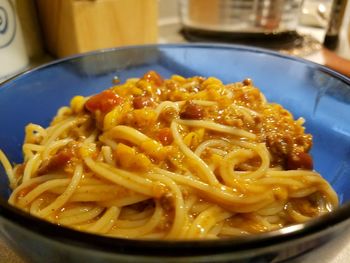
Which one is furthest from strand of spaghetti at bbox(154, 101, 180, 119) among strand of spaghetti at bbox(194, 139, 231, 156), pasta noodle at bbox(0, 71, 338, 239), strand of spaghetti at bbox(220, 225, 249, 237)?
strand of spaghetti at bbox(220, 225, 249, 237)

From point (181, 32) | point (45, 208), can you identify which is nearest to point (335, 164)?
point (45, 208)

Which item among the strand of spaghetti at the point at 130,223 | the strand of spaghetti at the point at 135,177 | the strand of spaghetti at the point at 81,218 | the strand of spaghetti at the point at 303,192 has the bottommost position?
the strand of spaghetti at the point at 130,223

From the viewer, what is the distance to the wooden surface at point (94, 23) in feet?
5.90

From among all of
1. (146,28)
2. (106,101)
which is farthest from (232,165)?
(146,28)

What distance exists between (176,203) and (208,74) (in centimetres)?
75

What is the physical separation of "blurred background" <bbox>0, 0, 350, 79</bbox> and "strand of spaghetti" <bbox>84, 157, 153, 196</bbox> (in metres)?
1.04

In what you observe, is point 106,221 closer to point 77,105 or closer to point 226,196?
point 226,196

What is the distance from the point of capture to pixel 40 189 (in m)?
0.95

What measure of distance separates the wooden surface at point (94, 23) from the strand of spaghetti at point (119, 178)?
1.05 meters

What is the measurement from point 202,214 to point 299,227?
0.31 m

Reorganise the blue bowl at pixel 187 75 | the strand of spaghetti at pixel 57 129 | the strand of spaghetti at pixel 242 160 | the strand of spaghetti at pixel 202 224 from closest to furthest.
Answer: the blue bowl at pixel 187 75, the strand of spaghetti at pixel 202 224, the strand of spaghetti at pixel 242 160, the strand of spaghetti at pixel 57 129

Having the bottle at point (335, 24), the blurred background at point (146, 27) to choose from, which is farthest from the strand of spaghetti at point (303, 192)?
the bottle at point (335, 24)

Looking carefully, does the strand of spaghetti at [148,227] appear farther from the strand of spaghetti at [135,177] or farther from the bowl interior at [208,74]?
the bowl interior at [208,74]

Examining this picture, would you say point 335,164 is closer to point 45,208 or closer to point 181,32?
point 45,208
